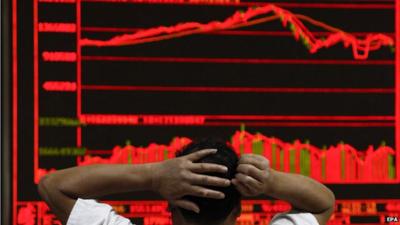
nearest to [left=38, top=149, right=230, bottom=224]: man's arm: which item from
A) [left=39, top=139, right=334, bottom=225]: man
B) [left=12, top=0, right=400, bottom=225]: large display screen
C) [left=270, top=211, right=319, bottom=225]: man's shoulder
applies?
[left=39, top=139, right=334, bottom=225]: man

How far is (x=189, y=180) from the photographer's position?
3.43ft

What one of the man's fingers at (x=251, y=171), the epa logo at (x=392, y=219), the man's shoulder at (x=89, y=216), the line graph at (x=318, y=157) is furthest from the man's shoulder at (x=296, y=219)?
the epa logo at (x=392, y=219)

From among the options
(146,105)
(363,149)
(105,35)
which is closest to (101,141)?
(146,105)

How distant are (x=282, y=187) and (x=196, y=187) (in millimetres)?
163

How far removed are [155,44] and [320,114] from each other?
47 centimetres

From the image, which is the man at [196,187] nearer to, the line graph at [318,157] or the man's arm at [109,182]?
the man's arm at [109,182]

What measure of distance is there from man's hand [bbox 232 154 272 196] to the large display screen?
83cm

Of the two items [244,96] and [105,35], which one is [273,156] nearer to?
[244,96]

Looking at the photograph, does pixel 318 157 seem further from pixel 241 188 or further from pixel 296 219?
pixel 241 188

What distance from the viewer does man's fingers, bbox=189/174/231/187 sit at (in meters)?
1.03

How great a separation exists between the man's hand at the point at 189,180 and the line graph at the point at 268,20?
861mm

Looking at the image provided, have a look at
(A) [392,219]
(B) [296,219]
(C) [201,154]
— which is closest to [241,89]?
(A) [392,219]

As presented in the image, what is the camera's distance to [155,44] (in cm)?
192

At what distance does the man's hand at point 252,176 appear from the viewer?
3.49 feet
